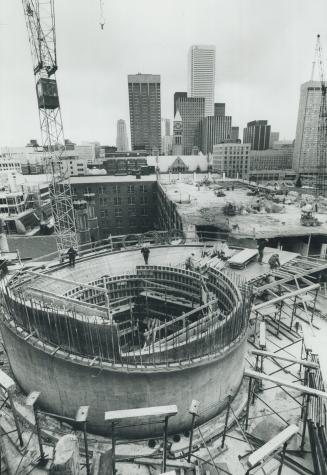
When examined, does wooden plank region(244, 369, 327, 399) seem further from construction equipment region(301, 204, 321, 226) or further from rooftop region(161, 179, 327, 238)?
construction equipment region(301, 204, 321, 226)

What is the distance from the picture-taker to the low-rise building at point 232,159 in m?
135

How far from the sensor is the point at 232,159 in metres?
137

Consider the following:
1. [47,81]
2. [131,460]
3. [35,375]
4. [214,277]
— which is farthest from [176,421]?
[47,81]

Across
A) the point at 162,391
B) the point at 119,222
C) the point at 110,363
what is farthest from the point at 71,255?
the point at 119,222

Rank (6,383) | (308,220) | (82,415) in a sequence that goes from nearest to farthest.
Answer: (82,415), (6,383), (308,220)

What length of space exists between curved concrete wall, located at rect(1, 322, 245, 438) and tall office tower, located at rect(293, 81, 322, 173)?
18640 centimetres

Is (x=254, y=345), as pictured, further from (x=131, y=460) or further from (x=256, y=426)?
(x=131, y=460)

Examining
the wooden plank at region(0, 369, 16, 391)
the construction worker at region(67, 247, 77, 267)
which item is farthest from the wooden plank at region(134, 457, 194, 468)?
the construction worker at region(67, 247, 77, 267)

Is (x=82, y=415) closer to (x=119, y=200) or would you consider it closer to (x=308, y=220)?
(x=308, y=220)

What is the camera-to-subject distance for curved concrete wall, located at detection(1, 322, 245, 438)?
36.5 ft

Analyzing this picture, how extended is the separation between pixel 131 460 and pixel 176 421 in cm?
229

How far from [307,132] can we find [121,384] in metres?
205

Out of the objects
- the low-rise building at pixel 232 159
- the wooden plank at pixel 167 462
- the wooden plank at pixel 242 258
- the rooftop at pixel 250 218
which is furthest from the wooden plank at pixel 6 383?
the low-rise building at pixel 232 159

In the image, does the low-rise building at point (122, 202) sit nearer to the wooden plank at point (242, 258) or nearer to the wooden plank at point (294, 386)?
the wooden plank at point (242, 258)
